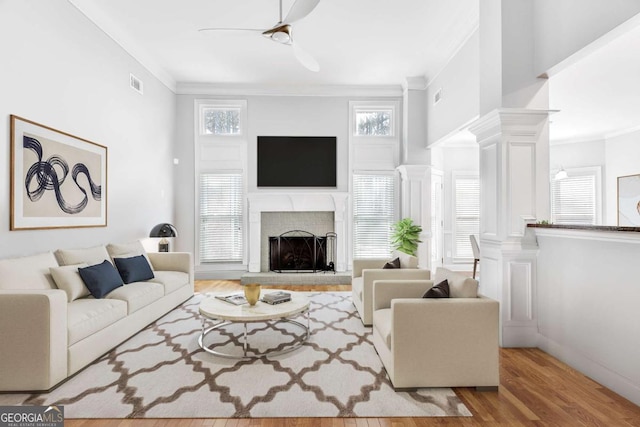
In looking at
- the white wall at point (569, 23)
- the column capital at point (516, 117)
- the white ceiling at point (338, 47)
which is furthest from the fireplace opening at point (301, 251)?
the white wall at point (569, 23)

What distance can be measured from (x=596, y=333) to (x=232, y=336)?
10.3ft

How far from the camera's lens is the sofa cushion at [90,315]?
2592mm

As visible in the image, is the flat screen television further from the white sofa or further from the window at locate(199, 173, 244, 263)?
the white sofa

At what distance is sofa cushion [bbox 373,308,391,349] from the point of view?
2542 millimetres

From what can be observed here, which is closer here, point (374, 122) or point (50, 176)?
point (50, 176)

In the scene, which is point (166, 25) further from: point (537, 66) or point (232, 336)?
point (537, 66)

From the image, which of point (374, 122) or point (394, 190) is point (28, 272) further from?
point (374, 122)

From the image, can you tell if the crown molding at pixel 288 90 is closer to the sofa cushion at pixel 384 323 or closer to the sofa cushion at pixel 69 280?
the sofa cushion at pixel 69 280

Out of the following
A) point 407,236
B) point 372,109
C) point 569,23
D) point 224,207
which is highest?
point 372,109

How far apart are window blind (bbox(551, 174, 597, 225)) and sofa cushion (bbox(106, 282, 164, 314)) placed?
8.39 metres

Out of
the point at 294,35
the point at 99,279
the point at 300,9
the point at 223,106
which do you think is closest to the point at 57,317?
the point at 99,279

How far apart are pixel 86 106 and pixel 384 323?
162 inches

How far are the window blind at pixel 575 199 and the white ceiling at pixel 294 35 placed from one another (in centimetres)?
488

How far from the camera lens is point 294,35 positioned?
4.65 metres
